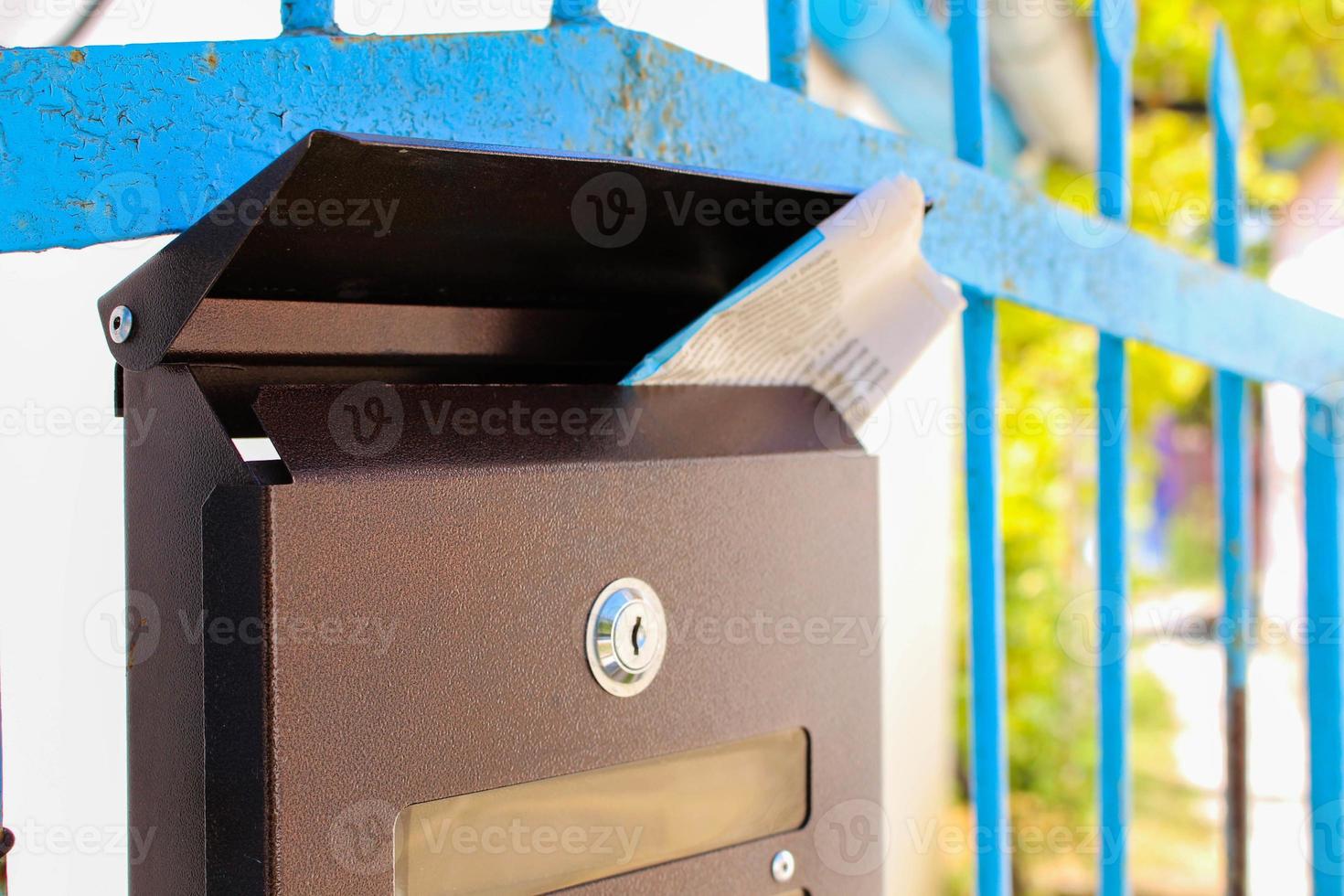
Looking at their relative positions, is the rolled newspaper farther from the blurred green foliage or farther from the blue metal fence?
the blurred green foliage

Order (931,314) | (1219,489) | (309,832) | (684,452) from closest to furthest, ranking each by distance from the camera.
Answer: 1. (309,832)
2. (684,452)
3. (931,314)
4. (1219,489)

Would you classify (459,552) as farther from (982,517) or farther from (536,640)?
(982,517)

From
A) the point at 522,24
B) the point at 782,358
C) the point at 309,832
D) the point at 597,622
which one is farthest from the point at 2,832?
the point at 522,24

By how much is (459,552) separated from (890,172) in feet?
1.49

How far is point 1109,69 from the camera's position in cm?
98

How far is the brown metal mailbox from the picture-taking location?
406mm

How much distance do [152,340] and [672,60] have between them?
1.02 feet

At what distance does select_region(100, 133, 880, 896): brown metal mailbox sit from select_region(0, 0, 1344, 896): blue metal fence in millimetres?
62

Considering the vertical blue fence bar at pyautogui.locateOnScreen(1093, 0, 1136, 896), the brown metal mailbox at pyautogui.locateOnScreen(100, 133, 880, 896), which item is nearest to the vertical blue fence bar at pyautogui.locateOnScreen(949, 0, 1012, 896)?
the vertical blue fence bar at pyautogui.locateOnScreen(1093, 0, 1136, 896)

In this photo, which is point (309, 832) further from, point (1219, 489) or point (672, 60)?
point (1219, 489)

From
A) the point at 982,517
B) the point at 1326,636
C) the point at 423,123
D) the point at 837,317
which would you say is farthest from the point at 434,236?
the point at 1326,636

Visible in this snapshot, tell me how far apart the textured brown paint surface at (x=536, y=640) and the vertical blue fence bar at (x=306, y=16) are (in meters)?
0.22

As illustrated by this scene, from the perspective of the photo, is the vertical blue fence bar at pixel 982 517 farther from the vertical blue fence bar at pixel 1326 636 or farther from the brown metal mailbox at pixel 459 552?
the vertical blue fence bar at pixel 1326 636

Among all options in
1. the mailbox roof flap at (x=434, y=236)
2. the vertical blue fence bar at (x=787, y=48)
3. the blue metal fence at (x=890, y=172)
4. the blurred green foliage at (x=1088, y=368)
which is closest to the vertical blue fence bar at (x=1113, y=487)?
the blue metal fence at (x=890, y=172)
